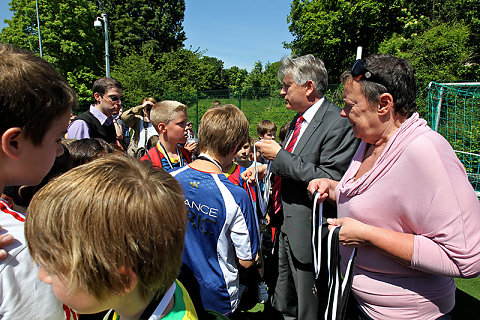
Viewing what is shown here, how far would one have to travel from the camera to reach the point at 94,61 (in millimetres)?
28531

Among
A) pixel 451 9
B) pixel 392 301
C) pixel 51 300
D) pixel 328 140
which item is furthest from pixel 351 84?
pixel 451 9

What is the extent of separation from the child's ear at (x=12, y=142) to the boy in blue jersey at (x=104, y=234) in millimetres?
199

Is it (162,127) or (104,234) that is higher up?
(162,127)

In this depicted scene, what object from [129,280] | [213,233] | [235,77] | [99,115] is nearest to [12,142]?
[129,280]

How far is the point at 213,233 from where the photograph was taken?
1.95 metres

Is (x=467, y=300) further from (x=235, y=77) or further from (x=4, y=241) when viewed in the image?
(x=235, y=77)

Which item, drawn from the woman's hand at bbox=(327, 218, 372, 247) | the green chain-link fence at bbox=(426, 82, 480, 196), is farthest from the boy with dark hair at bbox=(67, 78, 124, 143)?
the green chain-link fence at bbox=(426, 82, 480, 196)

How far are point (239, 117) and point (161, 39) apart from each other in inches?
1670

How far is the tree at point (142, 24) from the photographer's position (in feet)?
122

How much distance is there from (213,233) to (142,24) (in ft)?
141

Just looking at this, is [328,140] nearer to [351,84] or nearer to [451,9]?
[351,84]

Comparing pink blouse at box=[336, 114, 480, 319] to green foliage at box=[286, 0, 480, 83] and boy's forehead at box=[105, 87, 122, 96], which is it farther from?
green foliage at box=[286, 0, 480, 83]

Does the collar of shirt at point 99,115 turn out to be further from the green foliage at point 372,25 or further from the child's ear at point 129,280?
the green foliage at point 372,25

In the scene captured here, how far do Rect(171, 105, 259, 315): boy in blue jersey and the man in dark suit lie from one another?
2.02 ft
